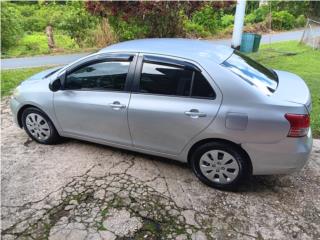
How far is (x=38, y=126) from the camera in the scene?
509 centimetres

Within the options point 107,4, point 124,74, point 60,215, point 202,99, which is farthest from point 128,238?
point 107,4

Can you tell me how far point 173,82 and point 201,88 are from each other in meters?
0.35

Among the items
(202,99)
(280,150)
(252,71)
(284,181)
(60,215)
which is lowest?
(60,215)

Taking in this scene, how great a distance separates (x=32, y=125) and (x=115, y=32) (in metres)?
7.97

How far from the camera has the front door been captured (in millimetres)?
4305

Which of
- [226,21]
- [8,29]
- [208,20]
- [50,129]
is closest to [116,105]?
[50,129]

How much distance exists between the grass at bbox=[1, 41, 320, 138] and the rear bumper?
2.08 meters

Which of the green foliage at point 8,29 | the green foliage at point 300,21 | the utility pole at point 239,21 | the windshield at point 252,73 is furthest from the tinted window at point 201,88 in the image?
the green foliage at point 300,21

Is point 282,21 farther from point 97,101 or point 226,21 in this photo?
point 97,101

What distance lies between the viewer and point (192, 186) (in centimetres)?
418

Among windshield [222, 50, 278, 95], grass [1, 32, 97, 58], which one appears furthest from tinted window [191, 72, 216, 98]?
grass [1, 32, 97, 58]

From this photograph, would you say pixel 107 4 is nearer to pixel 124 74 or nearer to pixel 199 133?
pixel 124 74

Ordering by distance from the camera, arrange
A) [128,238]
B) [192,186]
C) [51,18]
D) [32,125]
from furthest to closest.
Answer: 1. [51,18]
2. [32,125]
3. [192,186]
4. [128,238]

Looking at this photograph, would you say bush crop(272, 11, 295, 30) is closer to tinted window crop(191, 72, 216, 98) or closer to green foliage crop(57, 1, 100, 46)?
green foliage crop(57, 1, 100, 46)
